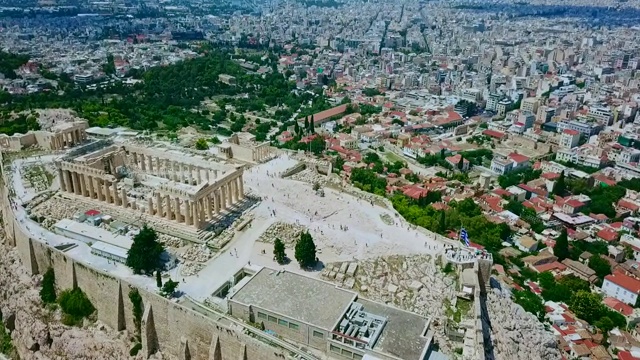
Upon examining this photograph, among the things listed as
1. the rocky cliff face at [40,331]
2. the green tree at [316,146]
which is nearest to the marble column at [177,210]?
the rocky cliff face at [40,331]

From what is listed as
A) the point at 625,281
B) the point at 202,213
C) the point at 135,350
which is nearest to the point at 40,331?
the point at 135,350

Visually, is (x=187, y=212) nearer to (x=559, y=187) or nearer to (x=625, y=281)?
(x=625, y=281)

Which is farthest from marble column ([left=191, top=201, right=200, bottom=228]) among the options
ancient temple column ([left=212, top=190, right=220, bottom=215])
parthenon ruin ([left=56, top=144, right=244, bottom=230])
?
ancient temple column ([left=212, top=190, right=220, bottom=215])

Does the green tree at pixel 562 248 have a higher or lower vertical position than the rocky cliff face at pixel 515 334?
lower

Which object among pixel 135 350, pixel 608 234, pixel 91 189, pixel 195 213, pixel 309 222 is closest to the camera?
pixel 135 350

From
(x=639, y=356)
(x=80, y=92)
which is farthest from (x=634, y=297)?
(x=80, y=92)

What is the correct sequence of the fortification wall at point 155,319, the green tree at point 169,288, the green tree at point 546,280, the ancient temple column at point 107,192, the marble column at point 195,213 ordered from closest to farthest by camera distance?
the fortification wall at point 155,319
the green tree at point 169,288
the marble column at point 195,213
the ancient temple column at point 107,192
the green tree at point 546,280

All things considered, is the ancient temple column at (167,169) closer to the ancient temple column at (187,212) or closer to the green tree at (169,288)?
the ancient temple column at (187,212)
